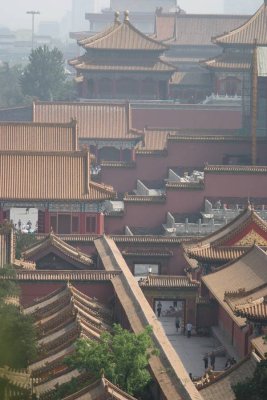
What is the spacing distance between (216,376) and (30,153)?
1012 inches

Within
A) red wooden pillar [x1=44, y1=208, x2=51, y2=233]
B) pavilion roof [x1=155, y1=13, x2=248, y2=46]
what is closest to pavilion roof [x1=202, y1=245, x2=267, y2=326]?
red wooden pillar [x1=44, y1=208, x2=51, y2=233]

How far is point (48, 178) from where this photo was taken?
182 ft

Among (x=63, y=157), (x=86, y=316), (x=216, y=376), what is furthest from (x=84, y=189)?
(x=216, y=376)

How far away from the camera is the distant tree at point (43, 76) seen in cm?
9675

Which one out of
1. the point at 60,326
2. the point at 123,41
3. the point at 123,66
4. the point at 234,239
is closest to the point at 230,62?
the point at 123,66

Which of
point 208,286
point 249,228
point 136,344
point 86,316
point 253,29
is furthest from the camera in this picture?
point 253,29

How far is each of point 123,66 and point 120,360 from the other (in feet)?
165

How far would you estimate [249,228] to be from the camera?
45.1 meters

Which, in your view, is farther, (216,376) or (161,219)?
(161,219)

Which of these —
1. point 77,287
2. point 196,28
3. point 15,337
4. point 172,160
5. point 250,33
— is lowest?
point 77,287

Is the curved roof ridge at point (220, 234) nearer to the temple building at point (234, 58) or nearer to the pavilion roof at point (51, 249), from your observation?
the pavilion roof at point (51, 249)

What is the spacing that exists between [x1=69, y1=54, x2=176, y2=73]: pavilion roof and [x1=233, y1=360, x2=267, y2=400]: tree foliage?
5366cm

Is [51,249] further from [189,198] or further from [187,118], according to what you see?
[187,118]

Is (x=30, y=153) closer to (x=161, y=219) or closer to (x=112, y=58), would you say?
(x=161, y=219)
